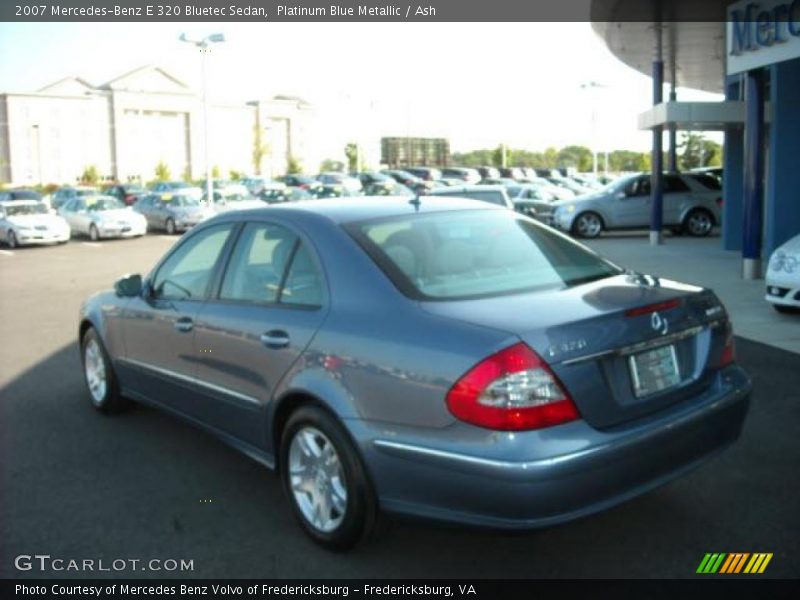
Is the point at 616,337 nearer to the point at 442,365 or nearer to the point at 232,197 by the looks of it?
the point at 442,365

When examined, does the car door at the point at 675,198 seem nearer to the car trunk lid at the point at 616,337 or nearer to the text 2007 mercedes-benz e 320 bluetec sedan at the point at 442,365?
the text 2007 mercedes-benz e 320 bluetec sedan at the point at 442,365

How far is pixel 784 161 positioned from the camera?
1436cm

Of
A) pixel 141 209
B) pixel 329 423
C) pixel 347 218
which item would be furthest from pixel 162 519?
pixel 141 209

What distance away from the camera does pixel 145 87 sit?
86.8 m

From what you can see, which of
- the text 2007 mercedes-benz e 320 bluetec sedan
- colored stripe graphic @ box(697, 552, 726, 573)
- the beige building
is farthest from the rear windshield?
the beige building

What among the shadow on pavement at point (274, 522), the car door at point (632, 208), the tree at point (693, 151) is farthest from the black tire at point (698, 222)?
the tree at point (693, 151)

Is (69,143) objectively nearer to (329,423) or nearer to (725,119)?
(725,119)

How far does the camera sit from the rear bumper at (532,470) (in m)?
3.17

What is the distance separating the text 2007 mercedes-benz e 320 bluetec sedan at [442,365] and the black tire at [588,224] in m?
18.0

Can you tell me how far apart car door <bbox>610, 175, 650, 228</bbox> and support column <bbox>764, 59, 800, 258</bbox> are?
790 cm

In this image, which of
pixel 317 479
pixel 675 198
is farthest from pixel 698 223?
pixel 317 479

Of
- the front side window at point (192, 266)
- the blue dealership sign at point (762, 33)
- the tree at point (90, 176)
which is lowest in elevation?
the front side window at point (192, 266)

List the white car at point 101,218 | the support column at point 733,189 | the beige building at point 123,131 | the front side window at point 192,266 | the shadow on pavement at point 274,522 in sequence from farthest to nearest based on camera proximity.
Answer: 1. the beige building at point 123,131
2. the white car at point 101,218
3. the support column at point 733,189
4. the front side window at point 192,266
5. the shadow on pavement at point 274,522

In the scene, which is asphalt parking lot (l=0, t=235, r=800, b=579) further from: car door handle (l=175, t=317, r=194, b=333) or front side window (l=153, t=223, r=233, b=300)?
front side window (l=153, t=223, r=233, b=300)
